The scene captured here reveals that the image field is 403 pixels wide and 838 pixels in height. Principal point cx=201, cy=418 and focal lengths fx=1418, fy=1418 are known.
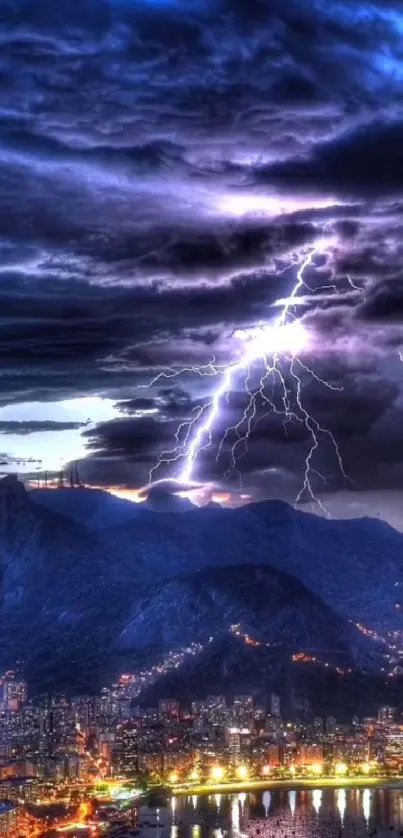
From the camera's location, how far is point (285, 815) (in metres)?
21.4

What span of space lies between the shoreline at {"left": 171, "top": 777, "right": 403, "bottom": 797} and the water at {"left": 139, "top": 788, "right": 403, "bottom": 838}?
0.31 metres

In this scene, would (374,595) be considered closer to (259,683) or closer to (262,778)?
(259,683)

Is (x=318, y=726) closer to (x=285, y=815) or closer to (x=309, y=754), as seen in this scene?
(x=309, y=754)

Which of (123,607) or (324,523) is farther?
(324,523)

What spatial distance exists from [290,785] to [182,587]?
51.6 feet

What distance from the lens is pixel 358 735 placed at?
2703cm

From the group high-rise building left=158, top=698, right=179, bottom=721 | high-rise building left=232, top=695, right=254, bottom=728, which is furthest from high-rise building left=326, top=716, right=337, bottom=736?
high-rise building left=158, top=698, right=179, bottom=721

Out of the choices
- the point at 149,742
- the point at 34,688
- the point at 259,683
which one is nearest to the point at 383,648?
the point at 259,683

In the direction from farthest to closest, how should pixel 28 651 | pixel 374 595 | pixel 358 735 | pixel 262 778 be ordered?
1. pixel 374 595
2. pixel 28 651
3. pixel 358 735
4. pixel 262 778

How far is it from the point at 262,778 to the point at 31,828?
649cm

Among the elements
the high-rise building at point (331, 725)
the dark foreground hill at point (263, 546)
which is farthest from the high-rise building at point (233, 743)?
the dark foreground hill at point (263, 546)

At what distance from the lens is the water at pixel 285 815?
2016 cm

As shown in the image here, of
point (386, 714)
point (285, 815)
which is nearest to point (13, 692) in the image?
point (386, 714)

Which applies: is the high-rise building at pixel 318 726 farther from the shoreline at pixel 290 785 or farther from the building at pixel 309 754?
the shoreline at pixel 290 785
